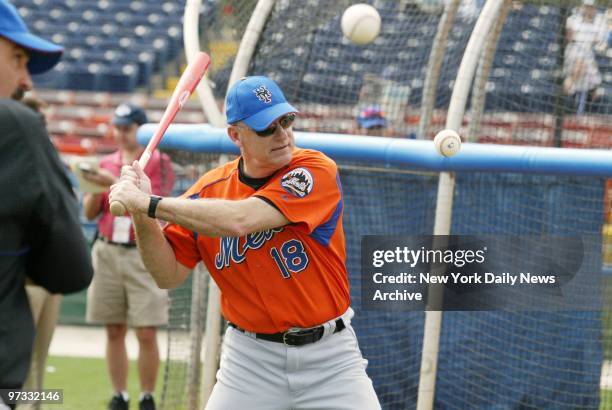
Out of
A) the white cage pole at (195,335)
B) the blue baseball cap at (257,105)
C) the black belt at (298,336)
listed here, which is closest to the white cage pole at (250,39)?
the white cage pole at (195,335)

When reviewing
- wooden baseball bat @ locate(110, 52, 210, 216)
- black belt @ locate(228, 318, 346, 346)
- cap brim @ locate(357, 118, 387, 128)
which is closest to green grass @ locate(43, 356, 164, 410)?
cap brim @ locate(357, 118, 387, 128)

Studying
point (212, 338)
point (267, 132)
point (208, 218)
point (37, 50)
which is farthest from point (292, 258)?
point (212, 338)

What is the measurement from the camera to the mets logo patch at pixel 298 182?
3.44 metres

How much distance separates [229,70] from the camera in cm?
558

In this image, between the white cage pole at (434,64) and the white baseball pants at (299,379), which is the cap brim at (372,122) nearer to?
the white cage pole at (434,64)

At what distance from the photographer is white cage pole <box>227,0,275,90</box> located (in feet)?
16.1

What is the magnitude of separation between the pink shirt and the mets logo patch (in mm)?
2014

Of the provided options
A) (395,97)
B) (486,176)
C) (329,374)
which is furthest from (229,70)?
(329,374)

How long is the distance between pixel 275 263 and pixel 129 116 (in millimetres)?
3066

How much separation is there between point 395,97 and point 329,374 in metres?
2.75

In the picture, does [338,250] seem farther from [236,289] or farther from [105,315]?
[105,315]

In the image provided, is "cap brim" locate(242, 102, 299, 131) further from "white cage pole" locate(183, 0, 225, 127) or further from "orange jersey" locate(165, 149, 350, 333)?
"white cage pole" locate(183, 0, 225, 127)

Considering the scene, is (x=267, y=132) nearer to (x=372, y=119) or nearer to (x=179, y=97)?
(x=179, y=97)

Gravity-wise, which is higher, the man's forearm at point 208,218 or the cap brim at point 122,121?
the cap brim at point 122,121
